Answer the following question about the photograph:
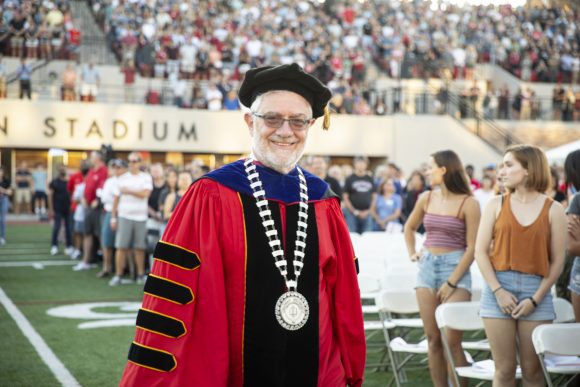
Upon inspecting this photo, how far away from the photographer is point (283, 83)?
139 inches

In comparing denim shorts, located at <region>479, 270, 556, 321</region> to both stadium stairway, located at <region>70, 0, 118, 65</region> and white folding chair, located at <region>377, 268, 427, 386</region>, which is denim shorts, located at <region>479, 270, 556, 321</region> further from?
stadium stairway, located at <region>70, 0, 118, 65</region>

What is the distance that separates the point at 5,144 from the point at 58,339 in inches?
711

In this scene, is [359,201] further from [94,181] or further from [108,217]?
[94,181]

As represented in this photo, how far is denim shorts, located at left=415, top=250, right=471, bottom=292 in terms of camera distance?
6.44 metres

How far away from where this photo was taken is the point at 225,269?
3371 mm

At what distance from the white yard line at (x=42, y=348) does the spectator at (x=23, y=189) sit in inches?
624

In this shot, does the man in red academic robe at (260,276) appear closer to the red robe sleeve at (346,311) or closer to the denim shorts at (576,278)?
the red robe sleeve at (346,311)

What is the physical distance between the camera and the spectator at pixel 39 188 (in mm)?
26172

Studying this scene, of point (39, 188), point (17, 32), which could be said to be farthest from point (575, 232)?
point (17, 32)

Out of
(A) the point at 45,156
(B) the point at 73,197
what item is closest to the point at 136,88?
(A) the point at 45,156

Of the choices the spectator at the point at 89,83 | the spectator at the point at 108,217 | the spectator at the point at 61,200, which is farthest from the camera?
the spectator at the point at 89,83

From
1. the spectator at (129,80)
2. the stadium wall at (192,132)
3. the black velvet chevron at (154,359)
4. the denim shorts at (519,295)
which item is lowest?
the denim shorts at (519,295)

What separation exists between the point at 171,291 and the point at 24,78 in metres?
23.4

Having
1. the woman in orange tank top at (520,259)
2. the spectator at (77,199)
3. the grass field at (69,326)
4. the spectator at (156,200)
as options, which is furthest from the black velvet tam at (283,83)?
the spectator at (77,199)
